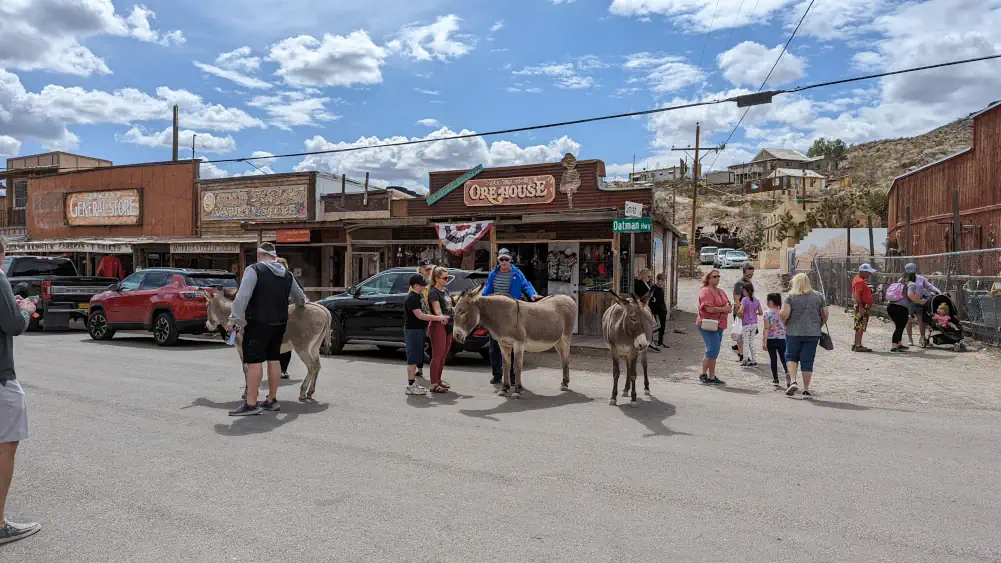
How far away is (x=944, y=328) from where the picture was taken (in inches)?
551

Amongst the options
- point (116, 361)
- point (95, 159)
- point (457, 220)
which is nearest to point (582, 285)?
point (457, 220)

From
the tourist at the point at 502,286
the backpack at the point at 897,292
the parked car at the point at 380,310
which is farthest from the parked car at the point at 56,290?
the backpack at the point at 897,292

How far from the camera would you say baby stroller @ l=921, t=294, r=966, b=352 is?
45.5 ft

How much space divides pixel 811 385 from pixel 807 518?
676 cm

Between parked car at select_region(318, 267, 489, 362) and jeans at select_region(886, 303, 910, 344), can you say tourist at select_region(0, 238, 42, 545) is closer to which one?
parked car at select_region(318, 267, 489, 362)

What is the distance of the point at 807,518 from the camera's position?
4449mm

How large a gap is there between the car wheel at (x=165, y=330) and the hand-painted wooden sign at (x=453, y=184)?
318 inches

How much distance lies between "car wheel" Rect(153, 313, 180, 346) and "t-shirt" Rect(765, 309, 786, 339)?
40.9ft

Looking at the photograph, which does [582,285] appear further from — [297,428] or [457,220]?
[297,428]

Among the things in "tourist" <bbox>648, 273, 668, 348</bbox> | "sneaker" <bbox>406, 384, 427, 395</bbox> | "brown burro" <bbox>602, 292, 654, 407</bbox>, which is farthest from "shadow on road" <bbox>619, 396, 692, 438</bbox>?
"tourist" <bbox>648, 273, 668, 348</bbox>

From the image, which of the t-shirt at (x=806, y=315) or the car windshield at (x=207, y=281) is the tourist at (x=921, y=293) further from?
the car windshield at (x=207, y=281)

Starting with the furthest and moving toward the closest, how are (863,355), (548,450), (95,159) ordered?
(95,159)
(863,355)
(548,450)

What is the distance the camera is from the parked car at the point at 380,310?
12.6 metres

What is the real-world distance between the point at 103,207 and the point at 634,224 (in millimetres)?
26499
